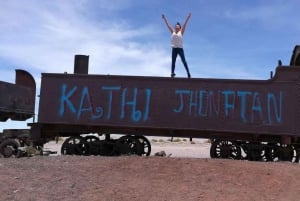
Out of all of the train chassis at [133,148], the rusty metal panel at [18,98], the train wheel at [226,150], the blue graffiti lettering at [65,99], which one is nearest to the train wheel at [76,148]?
the train chassis at [133,148]

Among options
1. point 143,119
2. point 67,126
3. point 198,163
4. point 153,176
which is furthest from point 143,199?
point 67,126

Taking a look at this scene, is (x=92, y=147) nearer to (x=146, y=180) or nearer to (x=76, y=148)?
(x=76, y=148)

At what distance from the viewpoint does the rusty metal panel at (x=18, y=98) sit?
15984mm

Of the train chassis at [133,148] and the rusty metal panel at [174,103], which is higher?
the rusty metal panel at [174,103]

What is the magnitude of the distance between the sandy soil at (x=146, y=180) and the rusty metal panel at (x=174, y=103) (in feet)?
9.04

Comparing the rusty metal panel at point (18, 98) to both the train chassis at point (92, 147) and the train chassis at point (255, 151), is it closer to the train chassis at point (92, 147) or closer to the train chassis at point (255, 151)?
the train chassis at point (92, 147)

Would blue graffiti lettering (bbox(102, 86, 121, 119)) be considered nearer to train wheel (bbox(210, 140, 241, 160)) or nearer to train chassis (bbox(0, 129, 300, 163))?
train chassis (bbox(0, 129, 300, 163))

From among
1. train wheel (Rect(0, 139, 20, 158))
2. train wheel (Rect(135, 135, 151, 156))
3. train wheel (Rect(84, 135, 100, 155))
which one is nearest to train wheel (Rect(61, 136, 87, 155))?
train wheel (Rect(84, 135, 100, 155))

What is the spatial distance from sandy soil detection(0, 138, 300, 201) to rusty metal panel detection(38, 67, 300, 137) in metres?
2.75

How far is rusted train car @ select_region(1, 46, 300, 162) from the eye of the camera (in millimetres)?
14023

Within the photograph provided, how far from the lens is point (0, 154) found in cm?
1503

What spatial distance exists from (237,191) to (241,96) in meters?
5.58

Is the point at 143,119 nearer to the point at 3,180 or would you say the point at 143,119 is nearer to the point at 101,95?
the point at 101,95

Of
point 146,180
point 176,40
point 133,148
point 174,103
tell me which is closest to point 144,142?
point 133,148
